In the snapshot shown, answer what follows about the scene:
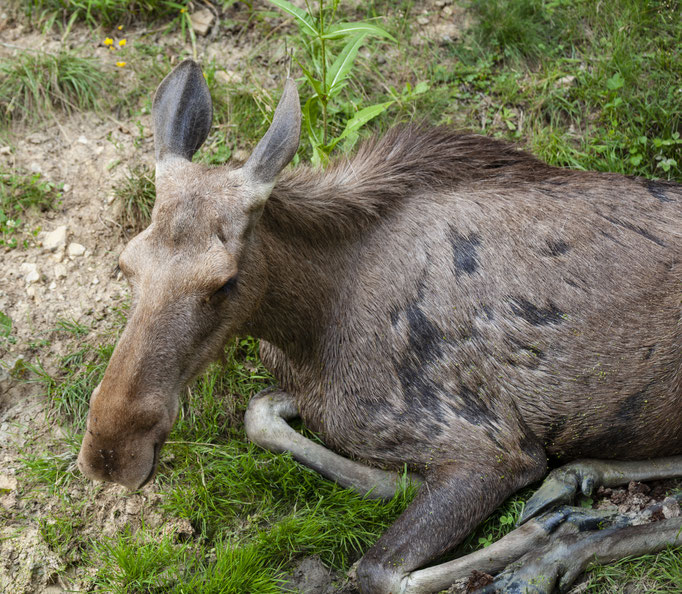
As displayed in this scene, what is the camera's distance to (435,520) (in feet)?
14.8

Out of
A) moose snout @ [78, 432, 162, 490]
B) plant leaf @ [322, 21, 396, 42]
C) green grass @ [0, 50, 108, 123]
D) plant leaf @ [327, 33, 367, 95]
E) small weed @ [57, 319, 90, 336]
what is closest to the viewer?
moose snout @ [78, 432, 162, 490]

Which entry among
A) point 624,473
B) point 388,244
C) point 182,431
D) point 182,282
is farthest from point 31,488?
point 624,473

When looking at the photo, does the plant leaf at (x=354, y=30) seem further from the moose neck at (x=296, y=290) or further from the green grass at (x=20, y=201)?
the green grass at (x=20, y=201)

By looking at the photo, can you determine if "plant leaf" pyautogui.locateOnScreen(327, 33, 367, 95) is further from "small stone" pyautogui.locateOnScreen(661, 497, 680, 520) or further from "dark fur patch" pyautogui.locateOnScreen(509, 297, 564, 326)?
"small stone" pyautogui.locateOnScreen(661, 497, 680, 520)

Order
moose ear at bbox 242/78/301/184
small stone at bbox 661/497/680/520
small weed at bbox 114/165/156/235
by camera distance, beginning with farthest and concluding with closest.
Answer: small weed at bbox 114/165/156/235 < small stone at bbox 661/497/680/520 < moose ear at bbox 242/78/301/184

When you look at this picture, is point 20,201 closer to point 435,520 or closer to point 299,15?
point 299,15

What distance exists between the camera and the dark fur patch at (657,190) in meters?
5.04

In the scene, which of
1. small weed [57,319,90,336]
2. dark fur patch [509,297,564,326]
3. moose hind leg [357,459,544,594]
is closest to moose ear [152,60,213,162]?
small weed [57,319,90,336]

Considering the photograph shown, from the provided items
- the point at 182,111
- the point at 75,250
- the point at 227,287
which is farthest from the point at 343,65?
the point at 75,250

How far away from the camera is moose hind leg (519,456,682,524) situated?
15.4 ft

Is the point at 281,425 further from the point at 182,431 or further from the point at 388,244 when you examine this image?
the point at 388,244

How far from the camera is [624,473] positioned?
16.0 feet

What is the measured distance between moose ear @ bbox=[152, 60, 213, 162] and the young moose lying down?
1 centimetres

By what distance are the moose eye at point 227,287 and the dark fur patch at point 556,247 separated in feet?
6.13
